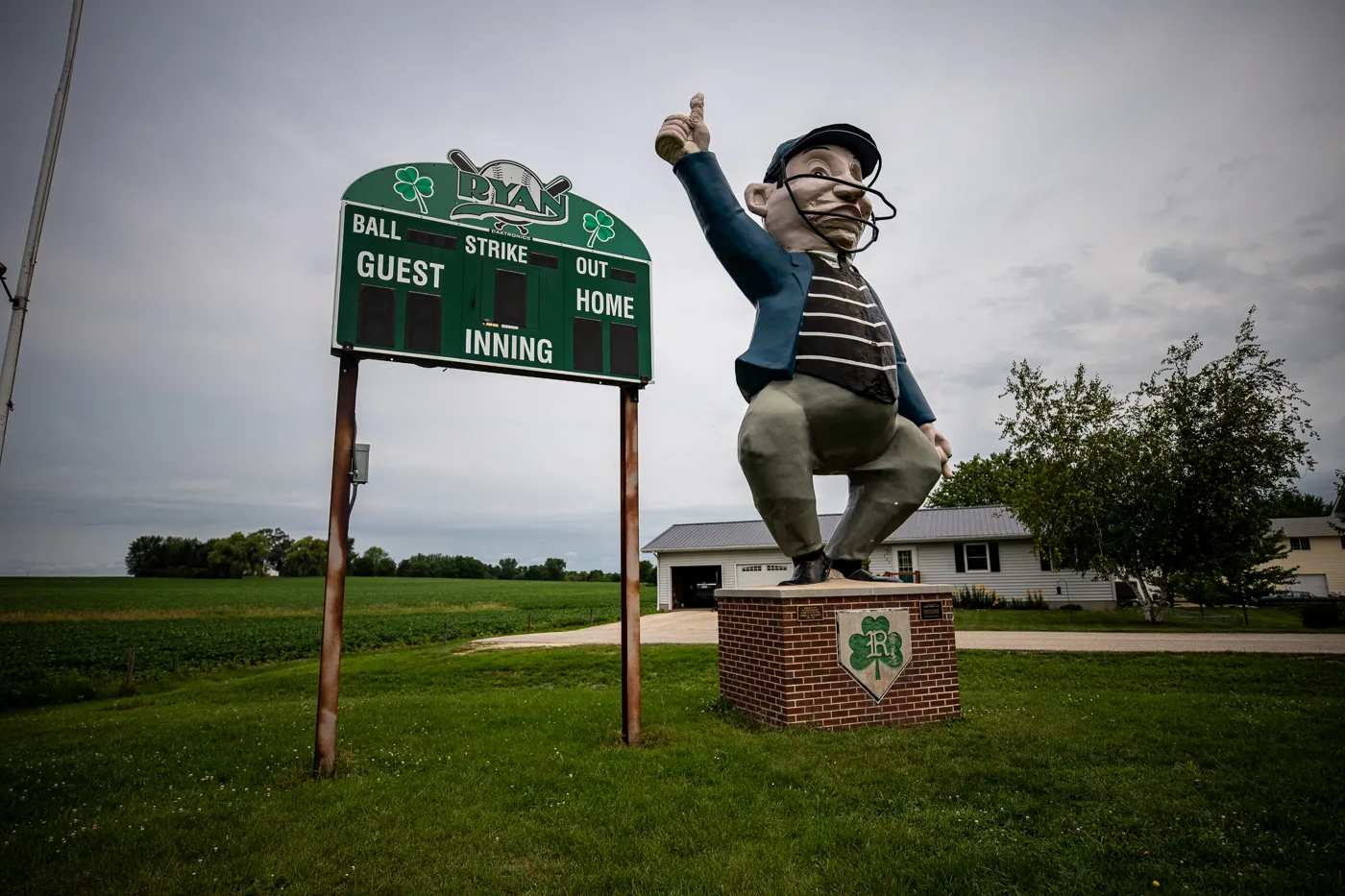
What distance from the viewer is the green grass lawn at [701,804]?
3.10 m

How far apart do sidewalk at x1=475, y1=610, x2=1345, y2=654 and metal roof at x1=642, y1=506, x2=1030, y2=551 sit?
8667 millimetres

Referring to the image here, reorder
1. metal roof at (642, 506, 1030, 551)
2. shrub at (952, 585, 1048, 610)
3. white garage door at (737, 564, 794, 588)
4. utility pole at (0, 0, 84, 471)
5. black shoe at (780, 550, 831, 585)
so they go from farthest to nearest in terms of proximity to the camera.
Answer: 1. white garage door at (737, 564, 794, 588)
2. metal roof at (642, 506, 1030, 551)
3. shrub at (952, 585, 1048, 610)
4. black shoe at (780, 550, 831, 585)
5. utility pole at (0, 0, 84, 471)

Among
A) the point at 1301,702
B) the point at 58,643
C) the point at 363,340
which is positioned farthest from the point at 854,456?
the point at 58,643

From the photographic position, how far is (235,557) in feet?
228

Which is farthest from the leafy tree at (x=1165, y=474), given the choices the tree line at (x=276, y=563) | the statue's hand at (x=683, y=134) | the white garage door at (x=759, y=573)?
the tree line at (x=276, y=563)

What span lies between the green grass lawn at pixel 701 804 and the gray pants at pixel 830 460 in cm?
162

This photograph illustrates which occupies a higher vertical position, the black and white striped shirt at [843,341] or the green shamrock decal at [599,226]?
the green shamrock decal at [599,226]

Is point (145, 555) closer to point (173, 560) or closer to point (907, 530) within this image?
point (173, 560)

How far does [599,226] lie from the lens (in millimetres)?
6008

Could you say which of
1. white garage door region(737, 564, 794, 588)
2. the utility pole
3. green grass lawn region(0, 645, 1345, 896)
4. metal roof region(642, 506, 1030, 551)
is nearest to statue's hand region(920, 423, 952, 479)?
green grass lawn region(0, 645, 1345, 896)

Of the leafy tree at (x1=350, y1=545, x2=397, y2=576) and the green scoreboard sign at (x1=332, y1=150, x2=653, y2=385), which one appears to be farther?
the leafy tree at (x1=350, y1=545, x2=397, y2=576)

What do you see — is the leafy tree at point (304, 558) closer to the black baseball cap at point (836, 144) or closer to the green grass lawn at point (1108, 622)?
the green grass lawn at point (1108, 622)

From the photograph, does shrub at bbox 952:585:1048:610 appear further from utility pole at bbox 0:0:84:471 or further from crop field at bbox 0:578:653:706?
utility pole at bbox 0:0:84:471

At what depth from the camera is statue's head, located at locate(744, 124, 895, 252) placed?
6.03 m
